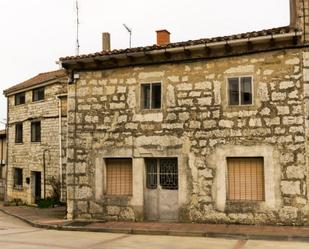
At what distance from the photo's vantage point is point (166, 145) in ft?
41.9

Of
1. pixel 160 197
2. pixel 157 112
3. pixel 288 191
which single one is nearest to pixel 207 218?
pixel 160 197

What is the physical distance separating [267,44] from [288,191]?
157 inches

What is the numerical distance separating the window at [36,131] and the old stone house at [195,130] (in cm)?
974

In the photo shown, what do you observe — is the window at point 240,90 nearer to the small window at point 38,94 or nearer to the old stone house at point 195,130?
the old stone house at point 195,130

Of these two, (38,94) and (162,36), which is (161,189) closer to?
(162,36)

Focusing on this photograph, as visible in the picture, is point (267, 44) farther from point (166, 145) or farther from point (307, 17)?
point (166, 145)

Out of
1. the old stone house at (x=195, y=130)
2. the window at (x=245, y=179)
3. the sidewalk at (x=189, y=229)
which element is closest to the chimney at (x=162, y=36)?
the old stone house at (x=195, y=130)

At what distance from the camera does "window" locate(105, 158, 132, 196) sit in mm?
13344

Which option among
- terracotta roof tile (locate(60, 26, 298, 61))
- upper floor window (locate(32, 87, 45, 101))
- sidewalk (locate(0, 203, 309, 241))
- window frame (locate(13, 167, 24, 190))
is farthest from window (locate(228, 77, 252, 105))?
window frame (locate(13, 167, 24, 190))

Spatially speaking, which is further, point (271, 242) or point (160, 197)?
point (160, 197)

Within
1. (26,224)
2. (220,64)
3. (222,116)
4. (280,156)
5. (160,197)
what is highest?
(220,64)

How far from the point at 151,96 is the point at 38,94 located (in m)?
12.0

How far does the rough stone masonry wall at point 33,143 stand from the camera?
2186cm

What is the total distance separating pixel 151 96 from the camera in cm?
1315
